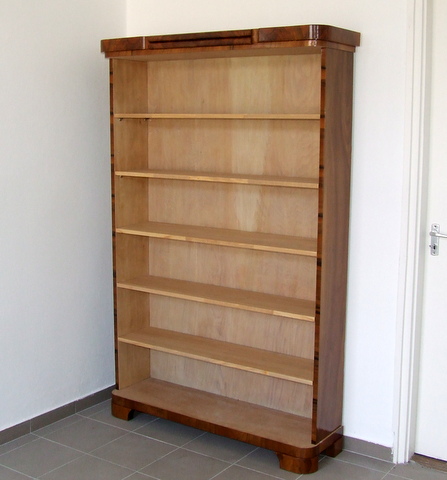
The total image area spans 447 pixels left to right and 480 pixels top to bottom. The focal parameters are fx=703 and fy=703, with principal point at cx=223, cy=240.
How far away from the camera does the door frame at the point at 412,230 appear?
9.12 feet

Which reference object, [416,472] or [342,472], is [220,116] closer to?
[342,472]

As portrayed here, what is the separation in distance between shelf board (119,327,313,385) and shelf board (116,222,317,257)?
510mm

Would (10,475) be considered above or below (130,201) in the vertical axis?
below

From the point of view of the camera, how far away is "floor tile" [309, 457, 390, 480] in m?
2.93

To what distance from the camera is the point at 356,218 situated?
301cm

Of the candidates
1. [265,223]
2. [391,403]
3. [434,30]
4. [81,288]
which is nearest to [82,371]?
[81,288]

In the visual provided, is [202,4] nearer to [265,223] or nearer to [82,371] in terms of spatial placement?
[265,223]

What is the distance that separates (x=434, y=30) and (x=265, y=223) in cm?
110

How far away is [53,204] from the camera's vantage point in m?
3.35

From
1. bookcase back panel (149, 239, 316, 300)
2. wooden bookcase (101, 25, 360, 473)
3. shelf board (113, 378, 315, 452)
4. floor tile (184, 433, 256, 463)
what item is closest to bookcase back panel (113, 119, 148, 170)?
wooden bookcase (101, 25, 360, 473)

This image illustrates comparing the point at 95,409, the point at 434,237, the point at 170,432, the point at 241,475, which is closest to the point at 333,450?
the point at 241,475

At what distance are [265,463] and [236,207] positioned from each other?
117 cm

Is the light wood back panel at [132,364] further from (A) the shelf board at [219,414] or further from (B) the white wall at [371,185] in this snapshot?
(B) the white wall at [371,185]

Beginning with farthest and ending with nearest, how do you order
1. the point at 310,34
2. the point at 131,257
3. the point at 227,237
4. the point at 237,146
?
the point at 131,257 < the point at 237,146 < the point at 227,237 < the point at 310,34
